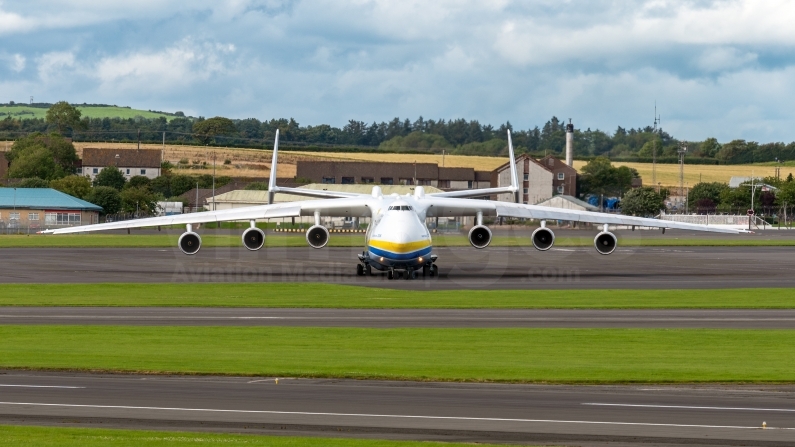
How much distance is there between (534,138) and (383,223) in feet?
509

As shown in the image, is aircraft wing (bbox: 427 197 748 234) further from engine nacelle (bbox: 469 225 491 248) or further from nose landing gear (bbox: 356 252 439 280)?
nose landing gear (bbox: 356 252 439 280)

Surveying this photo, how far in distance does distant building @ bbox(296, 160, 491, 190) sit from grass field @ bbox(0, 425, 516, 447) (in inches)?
5234

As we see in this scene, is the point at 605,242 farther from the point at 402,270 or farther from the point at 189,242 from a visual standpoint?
the point at 189,242

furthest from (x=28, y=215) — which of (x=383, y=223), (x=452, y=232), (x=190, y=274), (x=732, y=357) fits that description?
(x=732, y=357)

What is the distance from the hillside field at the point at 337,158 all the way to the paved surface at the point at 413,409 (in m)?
142

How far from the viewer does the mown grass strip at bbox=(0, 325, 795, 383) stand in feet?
69.1

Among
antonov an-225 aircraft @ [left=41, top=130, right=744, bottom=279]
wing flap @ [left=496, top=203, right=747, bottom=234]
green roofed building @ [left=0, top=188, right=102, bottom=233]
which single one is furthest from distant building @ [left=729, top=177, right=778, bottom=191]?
antonov an-225 aircraft @ [left=41, top=130, right=744, bottom=279]

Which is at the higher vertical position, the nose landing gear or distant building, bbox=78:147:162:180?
distant building, bbox=78:147:162:180

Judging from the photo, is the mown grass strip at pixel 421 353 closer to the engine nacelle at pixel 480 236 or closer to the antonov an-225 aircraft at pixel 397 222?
the antonov an-225 aircraft at pixel 397 222

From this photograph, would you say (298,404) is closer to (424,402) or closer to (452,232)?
(424,402)

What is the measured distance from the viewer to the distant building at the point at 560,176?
147 m

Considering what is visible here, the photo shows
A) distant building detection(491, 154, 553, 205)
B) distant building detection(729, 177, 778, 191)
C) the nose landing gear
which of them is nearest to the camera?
the nose landing gear

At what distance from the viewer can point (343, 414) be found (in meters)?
16.6

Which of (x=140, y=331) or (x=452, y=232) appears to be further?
(x=452, y=232)
